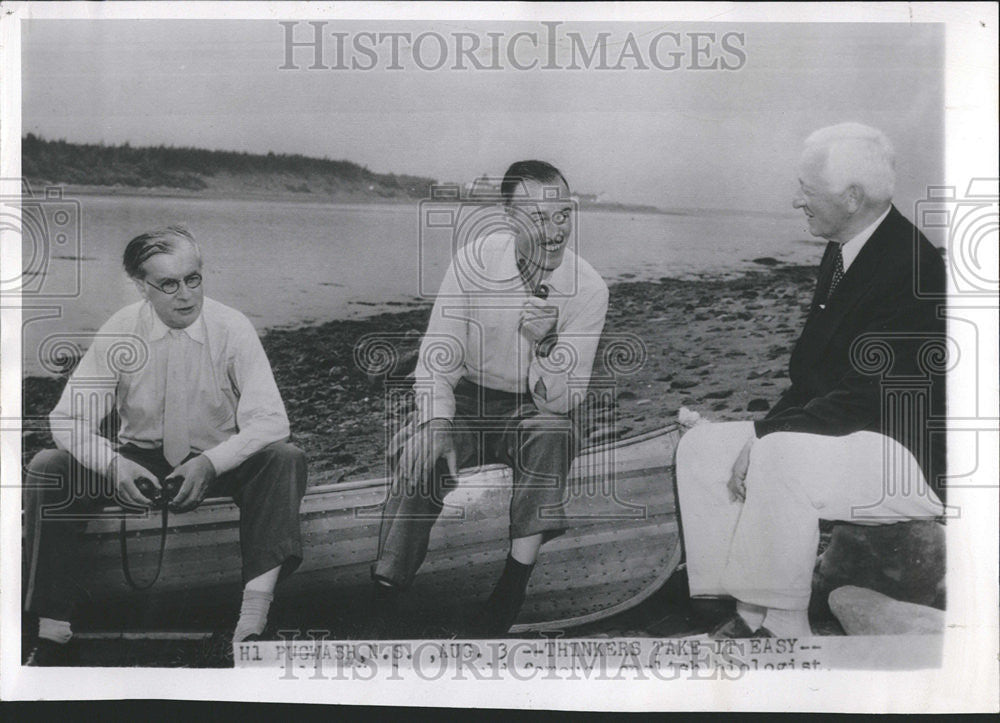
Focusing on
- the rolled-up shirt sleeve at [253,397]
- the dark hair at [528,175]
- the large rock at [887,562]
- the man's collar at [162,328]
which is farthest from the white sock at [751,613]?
the man's collar at [162,328]

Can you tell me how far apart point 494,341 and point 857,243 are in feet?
4.56

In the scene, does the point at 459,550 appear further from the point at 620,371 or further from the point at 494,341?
the point at 620,371

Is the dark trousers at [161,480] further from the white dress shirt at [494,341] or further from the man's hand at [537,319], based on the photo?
the man's hand at [537,319]

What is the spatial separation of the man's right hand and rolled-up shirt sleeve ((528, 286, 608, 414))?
1469mm

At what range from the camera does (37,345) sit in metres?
3.39

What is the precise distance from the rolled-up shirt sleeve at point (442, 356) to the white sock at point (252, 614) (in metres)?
0.89

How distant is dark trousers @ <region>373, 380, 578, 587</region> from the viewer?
131 inches

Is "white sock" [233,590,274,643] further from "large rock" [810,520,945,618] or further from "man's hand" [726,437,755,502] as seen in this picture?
"large rock" [810,520,945,618]

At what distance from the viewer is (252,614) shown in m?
3.37

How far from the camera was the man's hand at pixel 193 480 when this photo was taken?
10.9ft

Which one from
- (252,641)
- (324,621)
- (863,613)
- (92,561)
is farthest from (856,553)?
(92,561)

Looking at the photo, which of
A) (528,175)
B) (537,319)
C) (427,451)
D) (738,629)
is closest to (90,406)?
(427,451)

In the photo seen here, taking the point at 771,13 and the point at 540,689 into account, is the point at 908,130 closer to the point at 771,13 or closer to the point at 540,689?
the point at 771,13

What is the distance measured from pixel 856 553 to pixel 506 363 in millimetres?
1459
